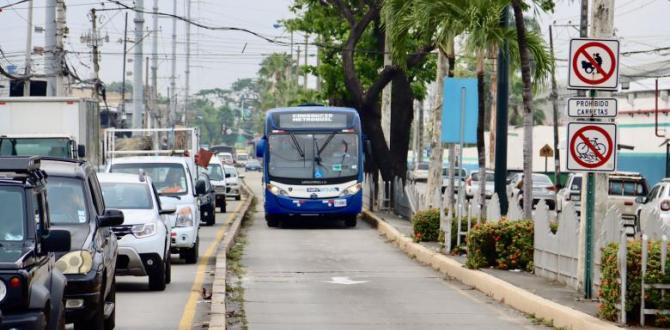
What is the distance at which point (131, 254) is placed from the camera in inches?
730

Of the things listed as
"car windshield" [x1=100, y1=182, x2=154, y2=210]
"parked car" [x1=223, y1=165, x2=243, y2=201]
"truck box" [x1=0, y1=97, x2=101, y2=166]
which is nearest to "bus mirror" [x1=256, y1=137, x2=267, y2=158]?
"truck box" [x1=0, y1=97, x2=101, y2=166]

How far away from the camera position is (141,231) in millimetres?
18922

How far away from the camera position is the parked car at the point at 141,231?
61.2 feet

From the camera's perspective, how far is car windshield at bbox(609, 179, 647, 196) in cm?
3912

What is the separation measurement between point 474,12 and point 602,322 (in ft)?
35.4

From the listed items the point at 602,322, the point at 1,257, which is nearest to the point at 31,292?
the point at 1,257

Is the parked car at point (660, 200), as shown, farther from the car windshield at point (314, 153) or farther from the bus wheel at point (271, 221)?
the bus wheel at point (271, 221)

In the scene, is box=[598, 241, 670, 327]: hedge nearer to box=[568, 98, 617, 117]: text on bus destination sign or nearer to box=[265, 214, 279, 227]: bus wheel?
box=[568, 98, 617, 117]: text on bus destination sign

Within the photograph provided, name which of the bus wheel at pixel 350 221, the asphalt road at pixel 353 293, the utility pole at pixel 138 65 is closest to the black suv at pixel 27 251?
the asphalt road at pixel 353 293

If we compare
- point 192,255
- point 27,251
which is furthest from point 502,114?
point 27,251

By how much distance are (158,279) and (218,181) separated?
31242mm

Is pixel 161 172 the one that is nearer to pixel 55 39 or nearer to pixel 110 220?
pixel 55 39

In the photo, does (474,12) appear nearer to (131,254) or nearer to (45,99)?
(131,254)

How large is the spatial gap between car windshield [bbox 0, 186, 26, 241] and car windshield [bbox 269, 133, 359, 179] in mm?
28361
